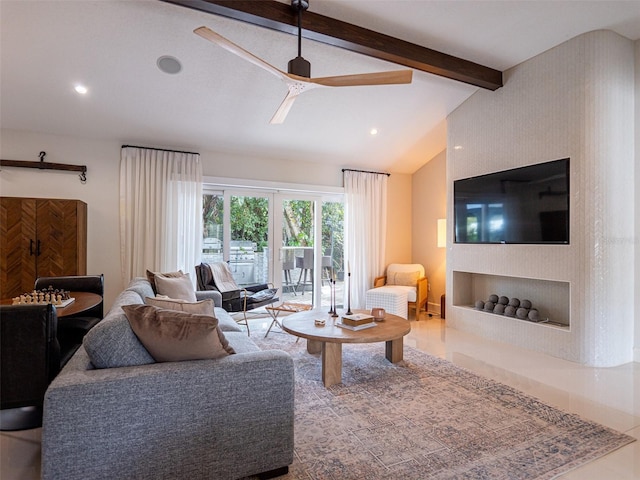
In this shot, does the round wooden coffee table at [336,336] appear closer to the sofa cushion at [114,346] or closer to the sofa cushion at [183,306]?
the sofa cushion at [183,306]

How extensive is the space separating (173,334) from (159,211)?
3.40 meters

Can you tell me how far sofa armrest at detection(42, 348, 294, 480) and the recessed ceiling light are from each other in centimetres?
285

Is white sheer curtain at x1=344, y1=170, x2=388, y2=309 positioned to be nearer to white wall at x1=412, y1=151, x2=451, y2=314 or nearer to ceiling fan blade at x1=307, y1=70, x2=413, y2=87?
white wall at x1=412, y1=151, x2=451, y2=314

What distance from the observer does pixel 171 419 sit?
1553 millimetres

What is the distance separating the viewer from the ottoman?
16.7 ft

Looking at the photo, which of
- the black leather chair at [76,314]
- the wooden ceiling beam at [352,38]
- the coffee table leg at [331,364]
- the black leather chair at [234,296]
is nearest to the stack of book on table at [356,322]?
the coffee table leg at [331,364]

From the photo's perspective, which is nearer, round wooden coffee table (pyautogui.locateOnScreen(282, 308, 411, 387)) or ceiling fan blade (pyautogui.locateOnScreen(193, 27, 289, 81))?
ceiling fan blade (pyautogui.locateOnScreen(193, 27, 289, 81))

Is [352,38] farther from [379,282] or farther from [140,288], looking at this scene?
[379,282]

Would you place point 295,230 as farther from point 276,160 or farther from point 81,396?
point 81,396

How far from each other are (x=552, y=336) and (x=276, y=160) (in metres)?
4.33

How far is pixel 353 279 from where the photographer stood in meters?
5.98

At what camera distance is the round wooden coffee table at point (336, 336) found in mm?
2914

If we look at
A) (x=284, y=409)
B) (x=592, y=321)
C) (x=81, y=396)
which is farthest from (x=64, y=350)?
(x=592, y=321)

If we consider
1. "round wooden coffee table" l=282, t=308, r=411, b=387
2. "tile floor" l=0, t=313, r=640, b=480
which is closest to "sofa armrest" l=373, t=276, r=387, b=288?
"tile floor" l=0, t=313, r=640, b=480
